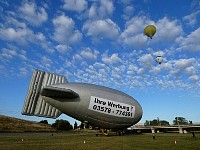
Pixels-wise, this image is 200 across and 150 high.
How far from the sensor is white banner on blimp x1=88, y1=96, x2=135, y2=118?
42.2 metres

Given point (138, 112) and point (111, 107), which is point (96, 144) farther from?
point (138, 112)

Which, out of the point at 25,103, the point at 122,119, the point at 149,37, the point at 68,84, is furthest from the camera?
the point at 149,37

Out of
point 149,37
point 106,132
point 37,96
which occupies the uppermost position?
point 149,37

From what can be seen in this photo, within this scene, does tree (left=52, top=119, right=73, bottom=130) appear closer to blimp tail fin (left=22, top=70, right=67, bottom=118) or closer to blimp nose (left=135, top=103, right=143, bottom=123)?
blimp nose (left=135, top=103, right=143, bottom=123)

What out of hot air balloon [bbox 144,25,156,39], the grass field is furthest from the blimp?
hot air balloon [bbox 144,25,156,39]

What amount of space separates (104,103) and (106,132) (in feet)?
41.7

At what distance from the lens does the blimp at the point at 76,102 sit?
125 feet

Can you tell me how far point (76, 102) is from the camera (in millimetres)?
40531

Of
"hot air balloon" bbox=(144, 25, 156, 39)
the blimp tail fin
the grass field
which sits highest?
"hot air balloon" bbox=(144, 25, 156, 39)

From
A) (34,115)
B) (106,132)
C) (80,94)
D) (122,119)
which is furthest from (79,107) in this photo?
(106,132)

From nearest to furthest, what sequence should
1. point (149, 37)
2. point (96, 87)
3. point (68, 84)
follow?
1. point (68, 84)
2. point (96, 87)
3. point (149, 37)

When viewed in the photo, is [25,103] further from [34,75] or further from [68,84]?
[68,84]

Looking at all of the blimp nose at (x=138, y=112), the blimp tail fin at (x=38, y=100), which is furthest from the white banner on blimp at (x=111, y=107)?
the blimp tail fin at (x=38, y=100)

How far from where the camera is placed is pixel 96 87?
4397 cm
